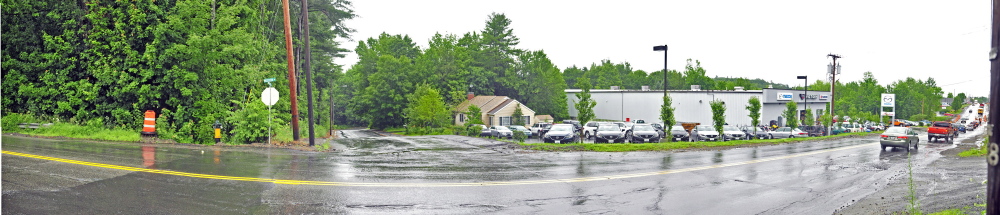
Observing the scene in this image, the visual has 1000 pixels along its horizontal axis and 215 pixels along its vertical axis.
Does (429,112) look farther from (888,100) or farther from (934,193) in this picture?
(888,100)

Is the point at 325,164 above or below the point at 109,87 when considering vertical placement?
below

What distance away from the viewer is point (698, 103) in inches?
2376

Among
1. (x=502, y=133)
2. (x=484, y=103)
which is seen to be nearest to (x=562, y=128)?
(x=502, y=133)

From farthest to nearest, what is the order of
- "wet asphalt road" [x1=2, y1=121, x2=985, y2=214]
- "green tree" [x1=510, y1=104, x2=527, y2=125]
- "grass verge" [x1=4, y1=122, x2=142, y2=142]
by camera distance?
"green tree" [x1=510, y1=104, x2=527, y2=125]
"grass verge" [x1=4, y1=122, x2=142, y2=142]
"wet asphalt road" [x1=2, y1=121, x2=985, y2=214]

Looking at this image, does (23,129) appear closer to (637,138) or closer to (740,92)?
(637,138)

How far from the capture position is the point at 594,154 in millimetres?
20547

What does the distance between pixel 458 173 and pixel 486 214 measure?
455 cm

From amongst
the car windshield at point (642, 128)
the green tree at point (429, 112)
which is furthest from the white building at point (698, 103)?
the car windshield at point (642, 128)

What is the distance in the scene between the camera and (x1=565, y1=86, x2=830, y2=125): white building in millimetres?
58031

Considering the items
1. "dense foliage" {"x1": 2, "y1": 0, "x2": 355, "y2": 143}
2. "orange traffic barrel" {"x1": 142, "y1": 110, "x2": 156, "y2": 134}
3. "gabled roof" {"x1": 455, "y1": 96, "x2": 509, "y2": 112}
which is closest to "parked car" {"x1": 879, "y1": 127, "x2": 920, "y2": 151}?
"dense foliage" {"x1": 2, "y1": 0, "x2": 355, "y2": 143}

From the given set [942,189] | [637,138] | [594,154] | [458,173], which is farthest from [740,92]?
[458,173]

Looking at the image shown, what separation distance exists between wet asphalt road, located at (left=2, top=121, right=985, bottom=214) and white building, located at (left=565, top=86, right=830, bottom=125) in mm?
41330

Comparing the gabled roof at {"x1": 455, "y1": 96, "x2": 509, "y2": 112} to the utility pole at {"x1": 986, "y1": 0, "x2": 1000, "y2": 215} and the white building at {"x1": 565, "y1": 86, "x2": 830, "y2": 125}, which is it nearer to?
the white building at {"x1": 565, "y1": 86, "x2": 830, "y2": 125}

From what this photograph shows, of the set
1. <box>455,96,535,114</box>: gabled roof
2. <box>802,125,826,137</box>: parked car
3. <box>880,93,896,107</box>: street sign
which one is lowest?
<box>802,125,826,137</box>: parked car
